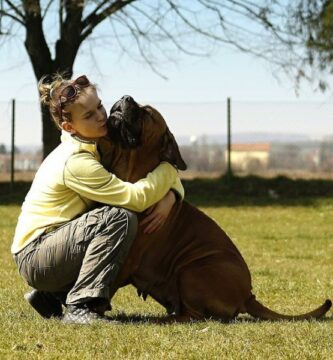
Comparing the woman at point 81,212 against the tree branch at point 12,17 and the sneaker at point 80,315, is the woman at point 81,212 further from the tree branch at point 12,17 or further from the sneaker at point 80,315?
the tree branch at point 12,17

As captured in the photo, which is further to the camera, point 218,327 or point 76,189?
point 76,189

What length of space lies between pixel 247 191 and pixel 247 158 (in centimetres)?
114

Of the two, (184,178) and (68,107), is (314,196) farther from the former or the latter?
(68,107)

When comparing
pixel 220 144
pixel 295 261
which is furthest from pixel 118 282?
pixel 220 144

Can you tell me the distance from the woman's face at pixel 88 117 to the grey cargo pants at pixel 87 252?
43 cm

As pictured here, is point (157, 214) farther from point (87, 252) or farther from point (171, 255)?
point (87, 252)

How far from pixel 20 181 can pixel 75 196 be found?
15.8 meters

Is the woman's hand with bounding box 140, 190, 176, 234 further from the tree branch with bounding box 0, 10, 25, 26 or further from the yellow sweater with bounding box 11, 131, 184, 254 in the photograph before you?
the tree branch with bounding box 0, 10, 25, 26

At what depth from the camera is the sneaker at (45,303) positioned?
540 cm

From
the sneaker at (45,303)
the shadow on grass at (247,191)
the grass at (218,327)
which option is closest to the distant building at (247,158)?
the shadow on grass at (247,191)

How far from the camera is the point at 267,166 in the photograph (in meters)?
20.4

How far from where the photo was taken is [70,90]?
16.7ft

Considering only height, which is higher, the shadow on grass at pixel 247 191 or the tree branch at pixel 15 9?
the tree branch at pixel 15 9

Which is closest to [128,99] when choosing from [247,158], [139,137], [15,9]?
[139,137]
